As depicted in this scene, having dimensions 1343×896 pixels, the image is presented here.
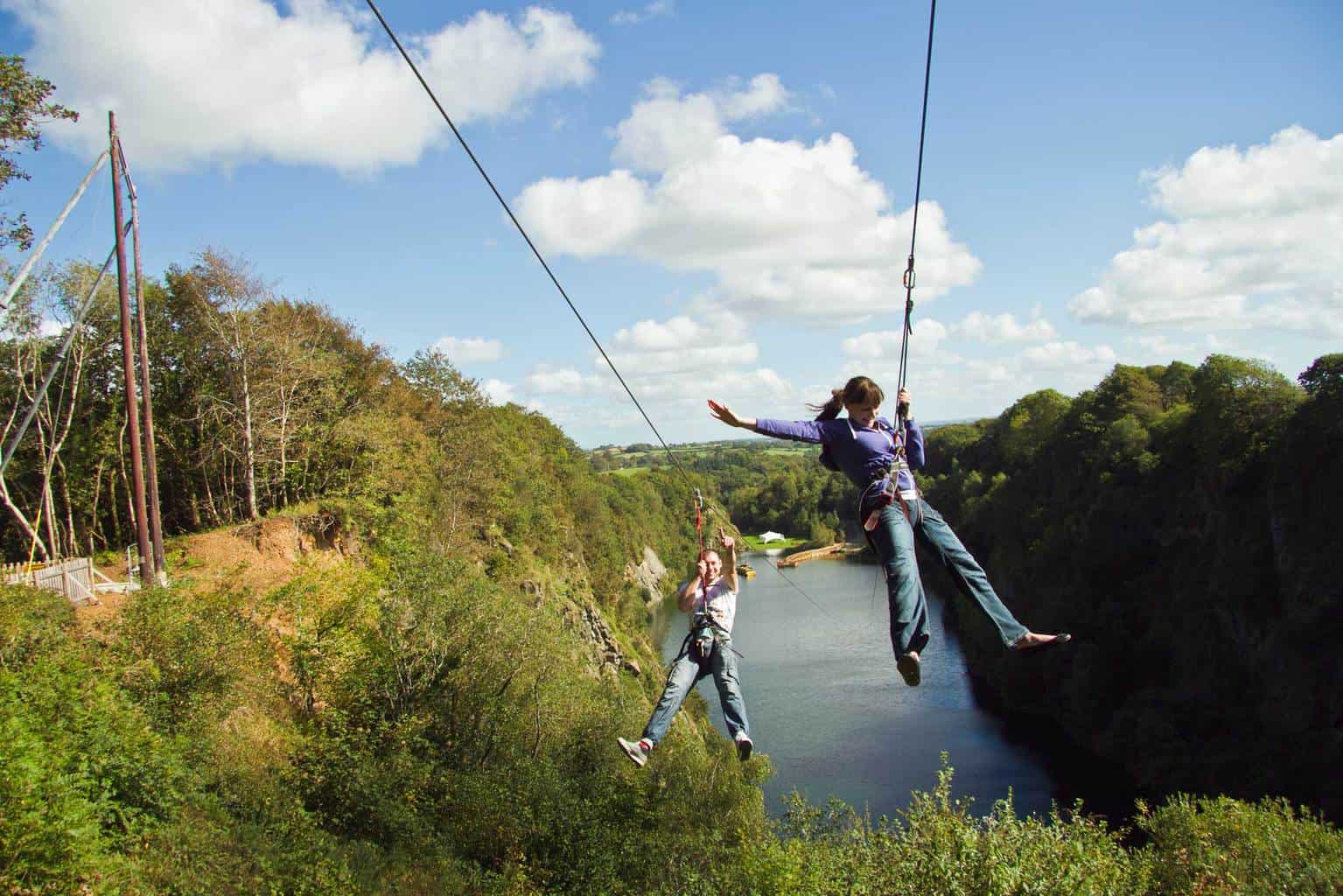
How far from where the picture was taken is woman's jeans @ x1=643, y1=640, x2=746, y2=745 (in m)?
6.89

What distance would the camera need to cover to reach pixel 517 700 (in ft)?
83.3

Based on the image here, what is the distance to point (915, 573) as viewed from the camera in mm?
5211

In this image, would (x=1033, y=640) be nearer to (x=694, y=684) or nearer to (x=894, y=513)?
(x=894, y=513)

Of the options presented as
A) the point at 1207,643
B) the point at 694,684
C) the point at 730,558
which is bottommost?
the point at 1207,643

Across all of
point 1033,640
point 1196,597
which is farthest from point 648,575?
point 1033,640

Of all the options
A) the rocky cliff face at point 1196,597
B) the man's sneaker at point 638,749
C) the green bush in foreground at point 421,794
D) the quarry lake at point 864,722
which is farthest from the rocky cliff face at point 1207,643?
the man's sneaker at point 638,749

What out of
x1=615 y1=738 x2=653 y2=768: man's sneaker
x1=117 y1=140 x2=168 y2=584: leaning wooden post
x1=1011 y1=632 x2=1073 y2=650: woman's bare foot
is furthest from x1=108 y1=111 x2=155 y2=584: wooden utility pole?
x1=1011 y1=632 x2=1073 y2=650: woman's bare foot

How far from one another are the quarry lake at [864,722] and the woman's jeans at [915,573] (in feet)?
88.8

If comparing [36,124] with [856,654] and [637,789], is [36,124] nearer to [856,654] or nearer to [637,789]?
[637,789]

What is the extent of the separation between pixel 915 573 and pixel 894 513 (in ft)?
1.27

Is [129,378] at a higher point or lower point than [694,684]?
higher

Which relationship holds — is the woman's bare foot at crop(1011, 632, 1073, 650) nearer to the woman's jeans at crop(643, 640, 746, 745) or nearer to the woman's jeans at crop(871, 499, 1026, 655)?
the woman's jeans at crop(871, 499, 1026, 655)

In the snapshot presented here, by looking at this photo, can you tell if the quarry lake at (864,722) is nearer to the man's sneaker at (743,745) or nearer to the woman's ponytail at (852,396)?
the man's sneaker at (743,745)

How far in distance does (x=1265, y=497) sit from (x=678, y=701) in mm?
33441
